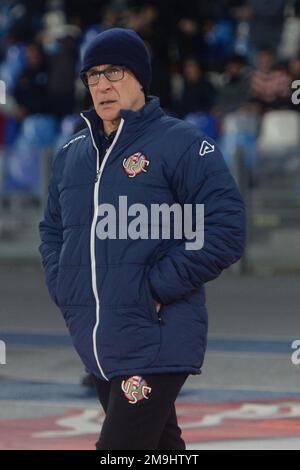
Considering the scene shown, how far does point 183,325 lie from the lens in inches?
195

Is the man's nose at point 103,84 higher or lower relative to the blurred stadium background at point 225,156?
lower

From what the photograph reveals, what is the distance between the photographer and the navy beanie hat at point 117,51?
16.6ft

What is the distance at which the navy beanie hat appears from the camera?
5070mm

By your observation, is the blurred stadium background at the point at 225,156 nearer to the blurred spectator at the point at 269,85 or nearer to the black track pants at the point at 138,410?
the blurred spectator at the point at 269,85

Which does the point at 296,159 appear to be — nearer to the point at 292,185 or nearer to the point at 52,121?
the point at 292,185

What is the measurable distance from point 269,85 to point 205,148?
616 inches

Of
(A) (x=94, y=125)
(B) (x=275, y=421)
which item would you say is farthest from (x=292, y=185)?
(A) (x=94, y=125)

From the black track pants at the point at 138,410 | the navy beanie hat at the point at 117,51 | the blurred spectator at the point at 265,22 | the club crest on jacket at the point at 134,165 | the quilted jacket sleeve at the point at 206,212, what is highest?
the blurred spectator at the point at 265,22

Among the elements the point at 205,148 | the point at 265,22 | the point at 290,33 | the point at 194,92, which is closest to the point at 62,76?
the point at 194,92

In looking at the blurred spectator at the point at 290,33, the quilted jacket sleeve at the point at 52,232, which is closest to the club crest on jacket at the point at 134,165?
the quilted jacket sleeve at the point at 52,232

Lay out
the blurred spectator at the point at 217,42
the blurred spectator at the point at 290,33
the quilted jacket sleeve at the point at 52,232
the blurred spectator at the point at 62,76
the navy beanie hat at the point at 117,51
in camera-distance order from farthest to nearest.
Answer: the blurred spectator at the point at 290,33 → the blurred spectator at the point at 217,42 → the blurred spectator at the point at 62,76 → the quilted jacket sleeve at the point at 52,232 → the navy beanie hat at the point at 117,51

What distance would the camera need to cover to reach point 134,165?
16.2ft

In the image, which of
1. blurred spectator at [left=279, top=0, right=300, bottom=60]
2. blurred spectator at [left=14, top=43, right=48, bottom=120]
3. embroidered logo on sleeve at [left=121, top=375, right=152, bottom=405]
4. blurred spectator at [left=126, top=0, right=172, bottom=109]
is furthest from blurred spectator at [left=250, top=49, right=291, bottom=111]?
embroidered logo on sleeve at [left=121, top=375, right=152, bottom=405]

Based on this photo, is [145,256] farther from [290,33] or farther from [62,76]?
[290,33]
